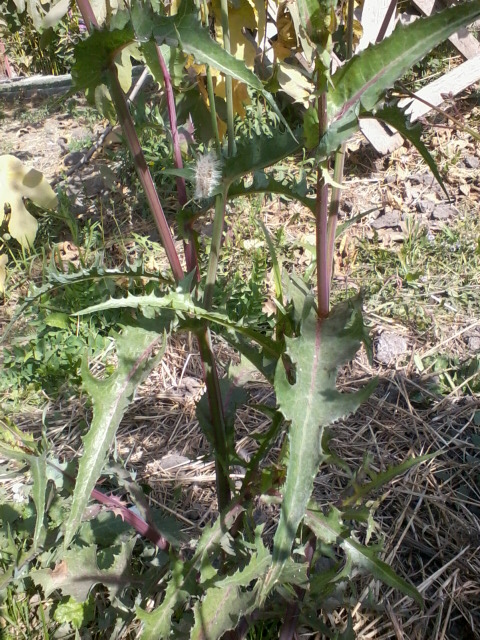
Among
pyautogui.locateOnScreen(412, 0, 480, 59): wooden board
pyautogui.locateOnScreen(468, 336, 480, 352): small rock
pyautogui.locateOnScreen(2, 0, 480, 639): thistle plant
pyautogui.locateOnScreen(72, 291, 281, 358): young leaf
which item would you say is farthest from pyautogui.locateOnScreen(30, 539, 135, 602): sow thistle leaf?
pyautogui.locateOnScreen(412, 0, 480, 59): wooden board

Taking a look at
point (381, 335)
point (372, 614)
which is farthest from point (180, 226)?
point (381, 335)

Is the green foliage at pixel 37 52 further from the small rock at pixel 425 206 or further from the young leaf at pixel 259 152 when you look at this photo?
the young leaf at pixel 259 152

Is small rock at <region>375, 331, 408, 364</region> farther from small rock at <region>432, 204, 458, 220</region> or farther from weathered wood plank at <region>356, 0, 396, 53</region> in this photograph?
weathered wood plank at <region>356, 0, 396, 53</region>

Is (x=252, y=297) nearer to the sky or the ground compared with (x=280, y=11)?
nearer to the ground

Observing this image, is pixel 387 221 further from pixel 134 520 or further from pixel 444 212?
pixel 134 520

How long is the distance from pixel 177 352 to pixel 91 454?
114 cm

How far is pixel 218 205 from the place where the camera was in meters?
0.90

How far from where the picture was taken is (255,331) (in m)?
0.85

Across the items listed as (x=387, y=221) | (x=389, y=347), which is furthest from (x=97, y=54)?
(x=387, y=221)

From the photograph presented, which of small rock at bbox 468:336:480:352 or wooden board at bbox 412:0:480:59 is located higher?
wooden board at bbox 412:0:480:59

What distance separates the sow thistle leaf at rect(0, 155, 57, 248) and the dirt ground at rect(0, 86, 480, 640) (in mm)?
678

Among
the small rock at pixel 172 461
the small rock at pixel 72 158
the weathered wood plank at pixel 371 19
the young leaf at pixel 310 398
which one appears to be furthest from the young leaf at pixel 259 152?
the small rock at pixel 72 158

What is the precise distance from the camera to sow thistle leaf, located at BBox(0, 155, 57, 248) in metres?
2.05

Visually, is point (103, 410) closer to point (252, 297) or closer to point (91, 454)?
point (91, 454)
